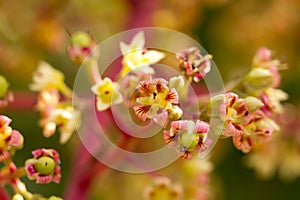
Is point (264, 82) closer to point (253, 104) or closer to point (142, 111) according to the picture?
point (253, 104)

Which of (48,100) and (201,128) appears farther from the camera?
(48,100)

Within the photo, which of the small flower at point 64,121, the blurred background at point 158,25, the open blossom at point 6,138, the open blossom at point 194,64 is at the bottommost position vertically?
the open blossom at point 6,138

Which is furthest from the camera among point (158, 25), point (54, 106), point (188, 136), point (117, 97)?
point (158, 25)

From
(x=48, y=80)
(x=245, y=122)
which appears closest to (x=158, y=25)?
(x=48, y=80)

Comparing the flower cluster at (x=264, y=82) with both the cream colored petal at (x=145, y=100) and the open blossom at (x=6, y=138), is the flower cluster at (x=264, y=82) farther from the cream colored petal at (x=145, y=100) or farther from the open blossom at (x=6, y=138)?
the open blossom at (x=6, y=138)

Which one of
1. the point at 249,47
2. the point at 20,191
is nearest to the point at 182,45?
the point at 249,47

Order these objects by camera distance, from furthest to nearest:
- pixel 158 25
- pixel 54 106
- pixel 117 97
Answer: pixel 158 25, pixel 54 106, pixel 117 97

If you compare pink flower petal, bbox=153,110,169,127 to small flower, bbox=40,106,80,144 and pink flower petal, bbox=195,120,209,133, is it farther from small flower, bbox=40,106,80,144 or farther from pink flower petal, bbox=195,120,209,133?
small flower, bbox=40,106,80,144

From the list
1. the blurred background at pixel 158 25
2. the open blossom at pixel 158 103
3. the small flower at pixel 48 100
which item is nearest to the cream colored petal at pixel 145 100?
the open blossom at pixel 158 103
